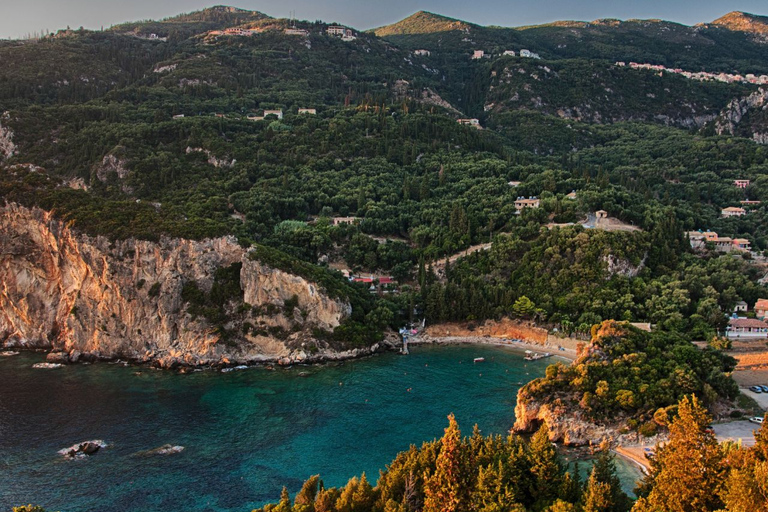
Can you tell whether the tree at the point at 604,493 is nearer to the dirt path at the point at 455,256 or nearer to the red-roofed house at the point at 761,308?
the red-roofed house at the point at 761,308

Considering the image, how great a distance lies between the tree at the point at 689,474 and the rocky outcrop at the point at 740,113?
11379 cm

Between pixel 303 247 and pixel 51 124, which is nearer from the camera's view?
pixel 303 247

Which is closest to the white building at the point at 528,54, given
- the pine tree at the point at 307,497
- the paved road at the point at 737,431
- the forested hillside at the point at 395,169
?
the forested hillside at the point at 395,169

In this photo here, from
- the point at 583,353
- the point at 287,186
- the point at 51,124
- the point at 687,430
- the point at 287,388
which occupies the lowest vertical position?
the point at 287,388

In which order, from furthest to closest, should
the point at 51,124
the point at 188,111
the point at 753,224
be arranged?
the point at 188,111, the point at 51,124, the point at 753,224

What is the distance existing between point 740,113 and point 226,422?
4972 inches

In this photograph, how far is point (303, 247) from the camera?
6931cm

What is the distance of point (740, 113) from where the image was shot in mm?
126688

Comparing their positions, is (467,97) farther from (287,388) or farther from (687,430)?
(687,430)

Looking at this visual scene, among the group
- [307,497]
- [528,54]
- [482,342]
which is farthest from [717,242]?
[528,54]

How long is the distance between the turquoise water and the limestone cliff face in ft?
9.53

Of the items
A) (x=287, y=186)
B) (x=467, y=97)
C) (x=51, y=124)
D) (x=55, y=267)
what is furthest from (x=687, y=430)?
(x=467, y=97)

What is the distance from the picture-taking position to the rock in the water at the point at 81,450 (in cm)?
3758

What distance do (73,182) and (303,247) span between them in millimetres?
33398
